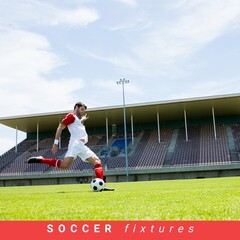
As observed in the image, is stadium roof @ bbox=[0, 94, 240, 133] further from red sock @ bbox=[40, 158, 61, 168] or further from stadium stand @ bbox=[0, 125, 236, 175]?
red sock @ bbox=[40, 158, 61, 168]

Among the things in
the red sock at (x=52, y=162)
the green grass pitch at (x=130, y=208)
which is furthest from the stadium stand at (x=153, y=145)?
the green grass pitch at (x=130, y=208)

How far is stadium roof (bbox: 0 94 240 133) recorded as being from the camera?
1176 inches

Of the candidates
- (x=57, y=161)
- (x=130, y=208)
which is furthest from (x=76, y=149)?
(x=130, y=208)

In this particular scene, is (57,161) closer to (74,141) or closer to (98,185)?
(74,141)

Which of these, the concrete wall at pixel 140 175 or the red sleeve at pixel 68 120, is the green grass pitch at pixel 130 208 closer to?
the red sleeve at pixel 68 120

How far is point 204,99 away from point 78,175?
41.2ft

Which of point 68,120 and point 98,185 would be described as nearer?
point 68,120

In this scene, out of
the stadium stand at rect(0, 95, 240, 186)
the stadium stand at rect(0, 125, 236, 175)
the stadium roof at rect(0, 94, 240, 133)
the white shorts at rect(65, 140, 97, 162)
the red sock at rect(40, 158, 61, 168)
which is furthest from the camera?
the stadium roof at rect(0, 94, 240, 133)

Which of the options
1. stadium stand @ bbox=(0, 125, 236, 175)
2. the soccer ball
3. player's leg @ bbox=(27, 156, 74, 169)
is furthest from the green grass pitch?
stadium stand @ bbox=(0, 125, 236, 175)

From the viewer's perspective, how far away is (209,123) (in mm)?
36062

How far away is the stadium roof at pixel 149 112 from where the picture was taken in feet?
98.0

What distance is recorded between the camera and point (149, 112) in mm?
33219
